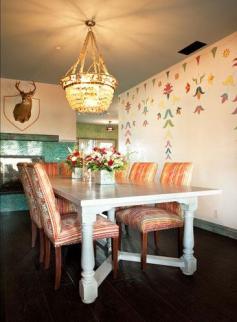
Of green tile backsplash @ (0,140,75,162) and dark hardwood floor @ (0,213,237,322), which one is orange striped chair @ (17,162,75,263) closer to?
dark hardwood floor @ (0,213,237,322)

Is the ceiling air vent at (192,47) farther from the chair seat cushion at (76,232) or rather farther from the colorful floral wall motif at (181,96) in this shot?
the chair seat cushion at (76,232)

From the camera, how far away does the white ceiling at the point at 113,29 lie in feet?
8.35

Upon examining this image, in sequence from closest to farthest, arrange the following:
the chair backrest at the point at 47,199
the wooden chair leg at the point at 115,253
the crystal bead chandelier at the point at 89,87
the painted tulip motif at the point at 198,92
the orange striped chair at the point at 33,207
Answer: the chair backrest at the point at 47,199
the wooden chair leg at the point at 115,253
the orange striped chair at the point at 33,207
the crystal bead chandelier at the point at 89,87
the painted tulip motif at the point at 198,92

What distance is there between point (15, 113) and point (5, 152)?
32.3 inches

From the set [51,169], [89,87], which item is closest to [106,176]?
[89,87]

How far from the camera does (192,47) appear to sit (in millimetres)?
3506

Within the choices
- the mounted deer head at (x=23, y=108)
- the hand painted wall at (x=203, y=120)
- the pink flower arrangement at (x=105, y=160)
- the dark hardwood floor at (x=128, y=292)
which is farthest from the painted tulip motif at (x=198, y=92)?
the mounted deer head at (x=23, y=108)

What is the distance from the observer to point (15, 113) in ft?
16.1

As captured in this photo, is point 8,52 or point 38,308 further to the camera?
point 8,52

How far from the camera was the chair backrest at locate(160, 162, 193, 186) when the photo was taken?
99.8 inches

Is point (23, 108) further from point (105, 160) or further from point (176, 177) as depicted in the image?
point (176, 177)

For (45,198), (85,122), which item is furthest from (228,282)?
(85,122)

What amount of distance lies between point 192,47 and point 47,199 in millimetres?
3042

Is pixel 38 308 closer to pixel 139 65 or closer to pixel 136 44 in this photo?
pixel 136 44
